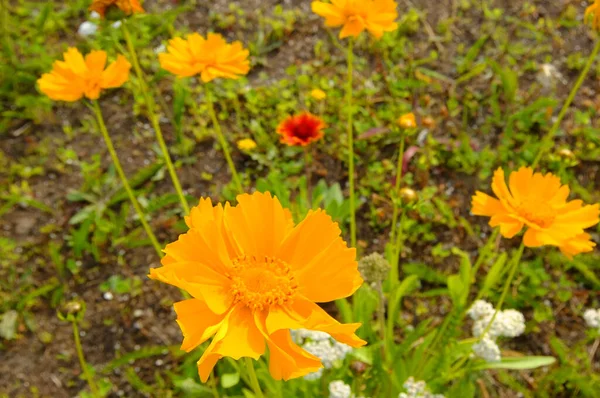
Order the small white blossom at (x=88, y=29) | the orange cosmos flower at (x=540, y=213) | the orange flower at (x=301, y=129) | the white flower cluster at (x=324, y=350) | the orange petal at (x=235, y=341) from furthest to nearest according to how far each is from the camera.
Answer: the small white blossom at (x=88, y=29) < the orange flower at (x=301, y=129) < the white flower cluster at (x=324, y=350) < the orange cosmos flower at (x=540, y=213) < the orange petal at (x=235, y=341)

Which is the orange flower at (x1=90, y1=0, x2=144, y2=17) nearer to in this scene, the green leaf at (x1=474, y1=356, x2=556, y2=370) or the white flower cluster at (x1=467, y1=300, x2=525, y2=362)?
the white flower cluster at (x1=467, y1=300, x2=525, y2=362)

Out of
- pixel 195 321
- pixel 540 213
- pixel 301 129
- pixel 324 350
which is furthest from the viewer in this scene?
pixel 301 129

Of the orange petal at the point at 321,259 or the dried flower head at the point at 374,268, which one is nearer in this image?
the orange petal at the point at 321,259

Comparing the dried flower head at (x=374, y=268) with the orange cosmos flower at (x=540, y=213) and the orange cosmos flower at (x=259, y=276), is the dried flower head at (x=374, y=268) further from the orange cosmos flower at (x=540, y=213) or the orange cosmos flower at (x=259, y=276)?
the orange cosmos flower at (x=259, y=276)

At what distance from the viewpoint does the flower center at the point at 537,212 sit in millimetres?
1150

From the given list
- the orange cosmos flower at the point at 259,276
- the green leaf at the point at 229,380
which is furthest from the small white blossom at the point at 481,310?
the orange cosmos flower at the point at 259,276

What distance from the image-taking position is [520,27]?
262 cm

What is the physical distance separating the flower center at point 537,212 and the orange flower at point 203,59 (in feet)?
2.44

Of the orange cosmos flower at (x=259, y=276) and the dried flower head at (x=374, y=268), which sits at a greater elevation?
the orange cosmos flower at (x=259, y=276)

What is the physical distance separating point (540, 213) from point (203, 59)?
87 centimetres

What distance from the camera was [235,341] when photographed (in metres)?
0.82

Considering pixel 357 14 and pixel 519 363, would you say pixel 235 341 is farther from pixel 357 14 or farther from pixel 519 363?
pixel 519 363

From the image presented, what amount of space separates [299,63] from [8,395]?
1.69 m

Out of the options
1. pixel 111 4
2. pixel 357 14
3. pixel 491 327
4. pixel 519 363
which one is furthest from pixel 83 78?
pixel 519 363
